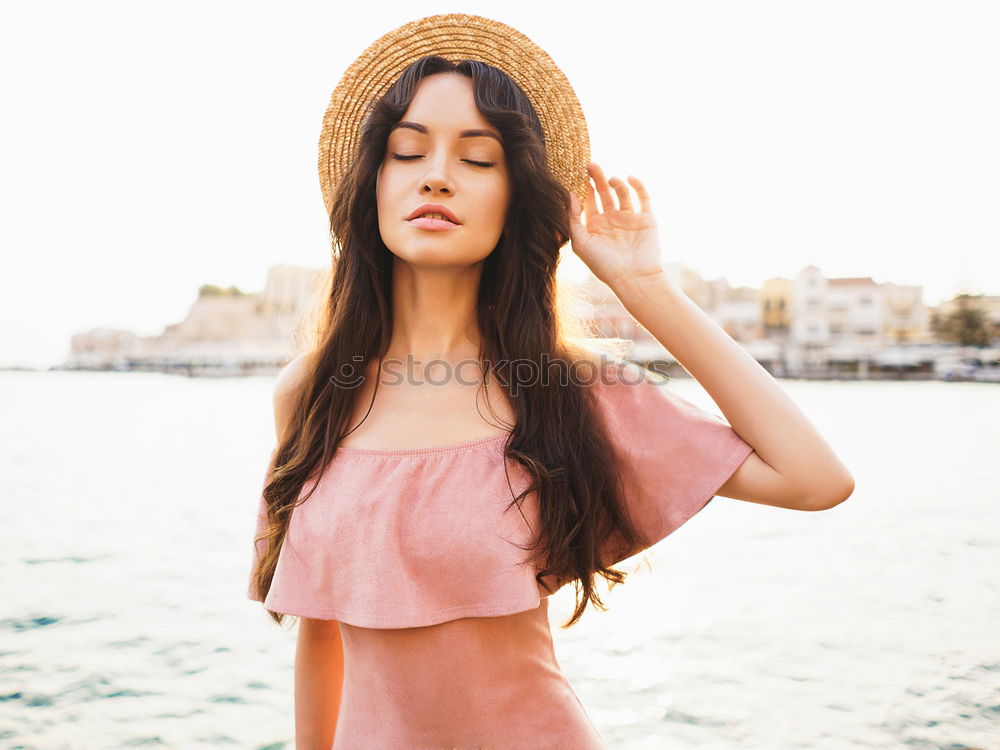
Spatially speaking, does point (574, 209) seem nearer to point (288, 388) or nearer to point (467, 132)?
point (467, 132)

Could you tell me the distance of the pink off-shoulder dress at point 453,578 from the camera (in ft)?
4.29

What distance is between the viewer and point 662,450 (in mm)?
1391

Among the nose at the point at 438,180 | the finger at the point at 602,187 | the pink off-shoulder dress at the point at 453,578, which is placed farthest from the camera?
the finger at the point at 602,187

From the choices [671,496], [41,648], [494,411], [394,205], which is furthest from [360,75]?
[41,648]

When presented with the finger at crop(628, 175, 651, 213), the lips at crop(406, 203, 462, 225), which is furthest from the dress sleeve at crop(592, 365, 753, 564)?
the lips at crop(406, 203, 462, 225)

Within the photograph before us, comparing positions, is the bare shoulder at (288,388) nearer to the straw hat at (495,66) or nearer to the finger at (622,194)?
the straw hat at (495,66)

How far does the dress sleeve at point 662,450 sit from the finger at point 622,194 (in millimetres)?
315

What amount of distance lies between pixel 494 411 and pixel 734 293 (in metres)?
61.2

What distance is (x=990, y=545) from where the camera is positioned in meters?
7.36

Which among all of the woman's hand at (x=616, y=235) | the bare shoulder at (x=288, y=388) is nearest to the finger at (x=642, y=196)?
the woman's hand at (x=616, y=235)

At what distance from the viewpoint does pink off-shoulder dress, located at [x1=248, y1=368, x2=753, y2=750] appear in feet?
4.29

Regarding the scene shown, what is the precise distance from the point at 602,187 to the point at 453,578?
825mm

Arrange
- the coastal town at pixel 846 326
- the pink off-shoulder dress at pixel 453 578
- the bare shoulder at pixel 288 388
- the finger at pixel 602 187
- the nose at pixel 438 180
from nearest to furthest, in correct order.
A: 1. the pink off-shoulder dress at pixel 453 578
2. the nose at pixel 438 180
3. the finger at pixel 602 187
4. the bare shoulder at pixel 288 388
5. the coastal town at pixel 846 326

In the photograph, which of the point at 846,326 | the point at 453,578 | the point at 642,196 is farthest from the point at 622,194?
the point at 846,326
